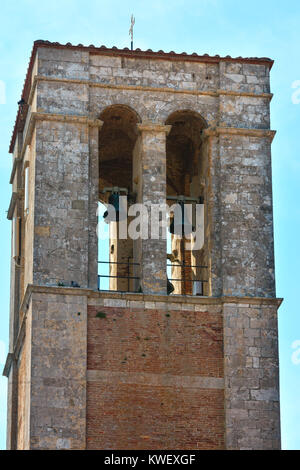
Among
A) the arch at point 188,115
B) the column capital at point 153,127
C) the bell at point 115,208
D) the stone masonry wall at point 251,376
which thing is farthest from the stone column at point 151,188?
the stone masonry wall at point 251,376

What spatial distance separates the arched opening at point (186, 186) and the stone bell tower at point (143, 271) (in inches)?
2.2

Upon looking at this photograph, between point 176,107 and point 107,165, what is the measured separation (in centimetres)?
281

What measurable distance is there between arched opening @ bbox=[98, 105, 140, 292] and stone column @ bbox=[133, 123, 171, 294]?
1.29 ft

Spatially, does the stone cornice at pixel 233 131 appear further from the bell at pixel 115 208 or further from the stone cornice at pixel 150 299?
the stone cornice at pixel 150 299

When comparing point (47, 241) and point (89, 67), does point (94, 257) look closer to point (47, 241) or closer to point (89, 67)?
point (47, 241)

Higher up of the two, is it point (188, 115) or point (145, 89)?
point (145, 89)

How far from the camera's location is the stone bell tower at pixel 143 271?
4041 cm

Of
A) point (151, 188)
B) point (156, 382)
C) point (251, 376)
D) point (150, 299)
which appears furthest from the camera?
point (151, 188)

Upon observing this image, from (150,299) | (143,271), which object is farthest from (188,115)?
(150,299)

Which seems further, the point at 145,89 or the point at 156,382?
the point at 145,89

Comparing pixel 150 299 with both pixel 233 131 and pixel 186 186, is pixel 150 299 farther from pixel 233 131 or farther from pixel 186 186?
pixel 186 186

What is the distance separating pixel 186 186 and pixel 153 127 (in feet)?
9.32

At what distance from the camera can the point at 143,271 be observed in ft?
137

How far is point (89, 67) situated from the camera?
Answer: 141 ft
